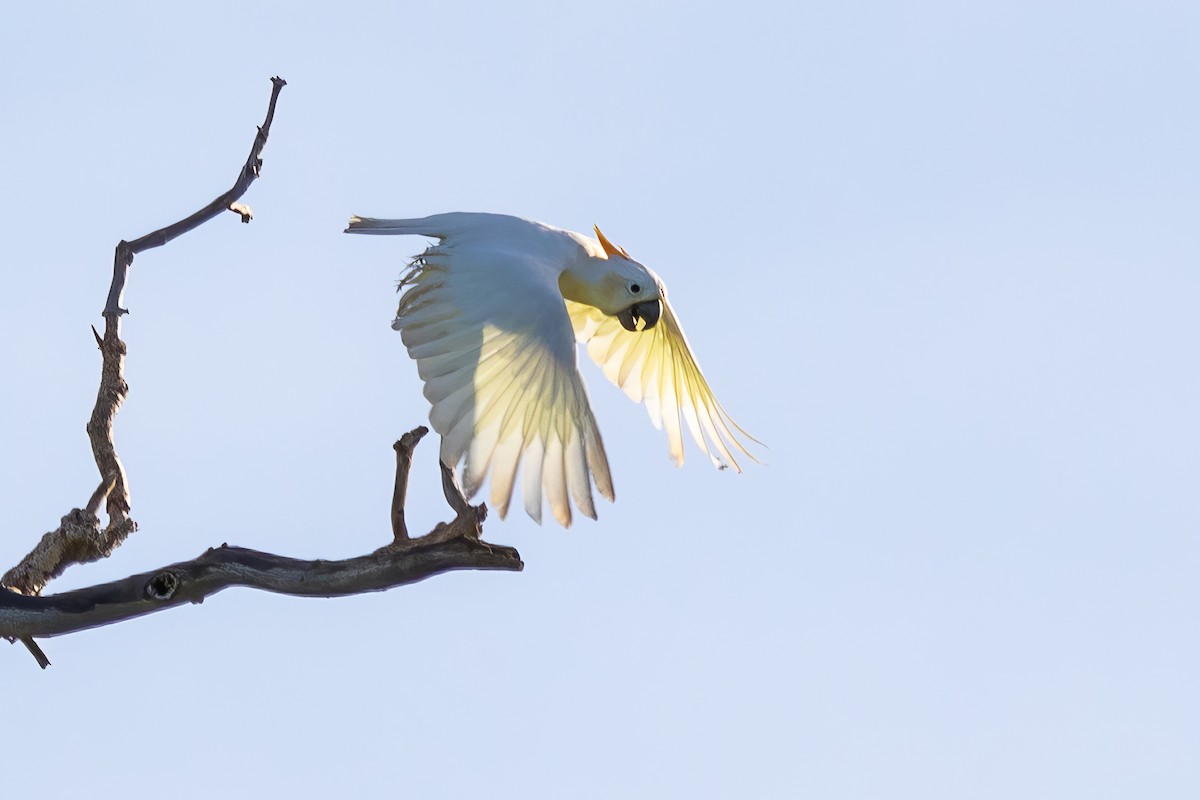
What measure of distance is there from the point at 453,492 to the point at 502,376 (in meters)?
0.57

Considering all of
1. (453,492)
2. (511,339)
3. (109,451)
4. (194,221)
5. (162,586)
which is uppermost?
(194,221)

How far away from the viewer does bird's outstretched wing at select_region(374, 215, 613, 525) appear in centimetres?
460

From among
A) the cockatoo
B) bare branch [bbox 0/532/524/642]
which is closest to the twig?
bare branch [bbox 0/532/524/642]

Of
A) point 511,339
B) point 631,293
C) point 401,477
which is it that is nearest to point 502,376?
point 511,339

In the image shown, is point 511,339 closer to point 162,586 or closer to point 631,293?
point 631,293

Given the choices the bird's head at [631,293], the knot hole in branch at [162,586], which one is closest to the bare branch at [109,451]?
the knot hole in branch at [162,586]

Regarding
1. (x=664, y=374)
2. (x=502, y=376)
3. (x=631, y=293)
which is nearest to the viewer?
(x=502, y=376)

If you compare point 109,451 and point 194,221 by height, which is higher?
point 194,221

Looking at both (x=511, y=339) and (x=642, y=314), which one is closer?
(x=511, y=339)

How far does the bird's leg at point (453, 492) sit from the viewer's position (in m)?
4.34

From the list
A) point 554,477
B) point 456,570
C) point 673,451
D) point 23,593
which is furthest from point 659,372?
point 23,593

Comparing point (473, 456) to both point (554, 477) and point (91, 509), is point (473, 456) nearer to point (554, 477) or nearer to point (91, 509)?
point (554, 477)

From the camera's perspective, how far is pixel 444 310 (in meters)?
4.91

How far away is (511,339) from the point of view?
16.1 ft
